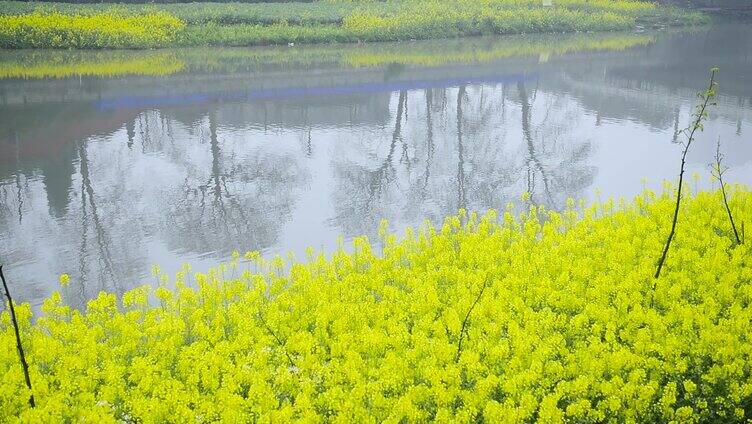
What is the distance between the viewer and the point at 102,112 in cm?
1303

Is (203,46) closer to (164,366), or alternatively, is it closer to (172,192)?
(172,192)

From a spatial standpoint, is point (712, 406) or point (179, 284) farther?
point (179, 284)

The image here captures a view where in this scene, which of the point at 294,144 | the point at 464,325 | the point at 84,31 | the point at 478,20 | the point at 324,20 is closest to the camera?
the point at 464,325

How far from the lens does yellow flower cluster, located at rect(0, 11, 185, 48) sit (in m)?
17.9

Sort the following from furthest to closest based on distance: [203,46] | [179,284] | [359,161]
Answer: [203,46], [359,161], [179,284]

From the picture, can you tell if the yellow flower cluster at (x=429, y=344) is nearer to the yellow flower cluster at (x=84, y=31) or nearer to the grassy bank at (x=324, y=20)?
the yellow flower cluster at (x=84, y=31)

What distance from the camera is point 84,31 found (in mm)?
18484

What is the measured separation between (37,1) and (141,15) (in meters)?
5.56

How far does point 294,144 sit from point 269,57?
7622mm

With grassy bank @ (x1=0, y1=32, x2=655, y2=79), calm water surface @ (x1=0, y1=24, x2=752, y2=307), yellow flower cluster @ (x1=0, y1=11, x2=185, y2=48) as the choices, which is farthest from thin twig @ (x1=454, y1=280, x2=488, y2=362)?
yellow flower cluster @ (x1=0, y1=11, x2=185, y2=48)

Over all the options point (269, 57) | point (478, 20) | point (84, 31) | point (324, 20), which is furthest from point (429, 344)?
point (478, 20)

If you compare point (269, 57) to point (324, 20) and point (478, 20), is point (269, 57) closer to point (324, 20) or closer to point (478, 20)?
point (324, 20)

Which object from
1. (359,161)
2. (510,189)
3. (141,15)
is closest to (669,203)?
(510,189)

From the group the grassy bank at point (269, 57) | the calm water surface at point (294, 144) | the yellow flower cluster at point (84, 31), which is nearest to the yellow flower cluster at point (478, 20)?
the grassy bank at point (269, 57)
